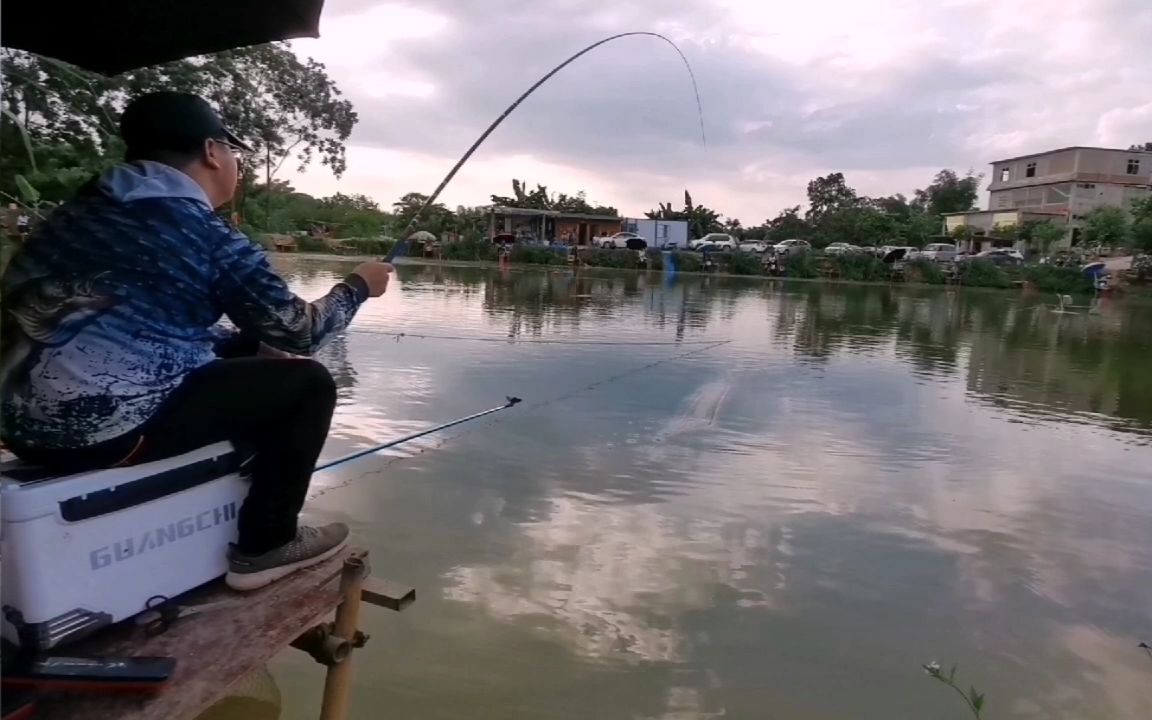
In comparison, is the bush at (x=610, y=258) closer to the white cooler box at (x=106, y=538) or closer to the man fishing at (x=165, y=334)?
the man fishing at (x=165, y=334)

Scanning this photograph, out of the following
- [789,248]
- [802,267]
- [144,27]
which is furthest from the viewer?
[789,248]

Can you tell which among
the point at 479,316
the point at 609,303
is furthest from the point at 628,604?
the point at 609,303

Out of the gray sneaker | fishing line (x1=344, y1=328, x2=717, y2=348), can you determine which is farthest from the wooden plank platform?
fishing line (x1=344, y1=328, x2=717, y2=348)

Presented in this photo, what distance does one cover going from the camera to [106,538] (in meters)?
1.68

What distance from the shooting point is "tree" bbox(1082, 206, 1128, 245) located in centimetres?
4303

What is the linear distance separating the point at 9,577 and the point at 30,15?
1634 millimetres

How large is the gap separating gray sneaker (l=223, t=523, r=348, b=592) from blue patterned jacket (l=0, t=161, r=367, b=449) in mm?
421

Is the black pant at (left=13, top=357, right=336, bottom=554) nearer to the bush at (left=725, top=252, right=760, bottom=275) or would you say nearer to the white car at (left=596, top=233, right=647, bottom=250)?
the bush at (left=725, top=252, right=760, bottom=275)

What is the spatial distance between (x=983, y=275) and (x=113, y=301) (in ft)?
140

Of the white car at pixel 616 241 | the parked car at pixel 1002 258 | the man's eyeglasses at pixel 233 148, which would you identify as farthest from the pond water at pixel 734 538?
the white car at pixel 616 241

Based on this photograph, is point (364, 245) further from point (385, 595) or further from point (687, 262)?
point (385, 595)

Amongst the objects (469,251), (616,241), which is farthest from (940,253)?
(469,251)

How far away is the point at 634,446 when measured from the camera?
6.57m

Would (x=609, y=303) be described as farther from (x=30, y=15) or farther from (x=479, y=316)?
(x=30, y=15)
